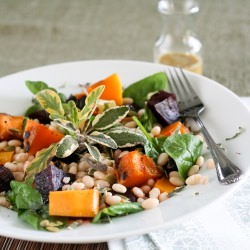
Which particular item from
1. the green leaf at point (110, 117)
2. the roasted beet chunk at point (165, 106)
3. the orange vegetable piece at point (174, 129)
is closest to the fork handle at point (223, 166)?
the orange vegetable piece at point (174, 129)

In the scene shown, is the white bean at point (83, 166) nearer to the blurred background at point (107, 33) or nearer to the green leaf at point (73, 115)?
the green leaf at point (73, 115)

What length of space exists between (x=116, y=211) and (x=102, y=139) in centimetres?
39

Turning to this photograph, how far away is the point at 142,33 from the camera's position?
4.59 metres

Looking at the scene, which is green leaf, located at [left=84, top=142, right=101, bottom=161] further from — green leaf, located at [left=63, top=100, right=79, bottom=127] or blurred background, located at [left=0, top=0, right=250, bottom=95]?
blurred background, located at [left=0, top=0, right=250, bottom=95]

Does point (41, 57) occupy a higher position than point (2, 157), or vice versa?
point (2, 157)

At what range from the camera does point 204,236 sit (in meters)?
2.33

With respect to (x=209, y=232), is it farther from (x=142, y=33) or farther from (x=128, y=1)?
(x=128, y=1)

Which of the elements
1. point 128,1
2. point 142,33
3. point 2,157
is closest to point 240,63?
point 142,33

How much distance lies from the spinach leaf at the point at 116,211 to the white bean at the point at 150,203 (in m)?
0.02

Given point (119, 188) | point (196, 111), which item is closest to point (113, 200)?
point (119, 188)

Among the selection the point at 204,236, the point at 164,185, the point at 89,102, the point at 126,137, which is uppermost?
the point at 89,102

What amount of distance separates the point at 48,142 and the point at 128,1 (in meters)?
2.59

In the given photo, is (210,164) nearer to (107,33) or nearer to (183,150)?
(183,150)

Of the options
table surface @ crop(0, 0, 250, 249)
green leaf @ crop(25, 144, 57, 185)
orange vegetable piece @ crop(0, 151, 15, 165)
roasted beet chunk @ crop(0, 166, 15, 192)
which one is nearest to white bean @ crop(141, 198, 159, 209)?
green leaf @ crop(25, 144, 57, 185)
